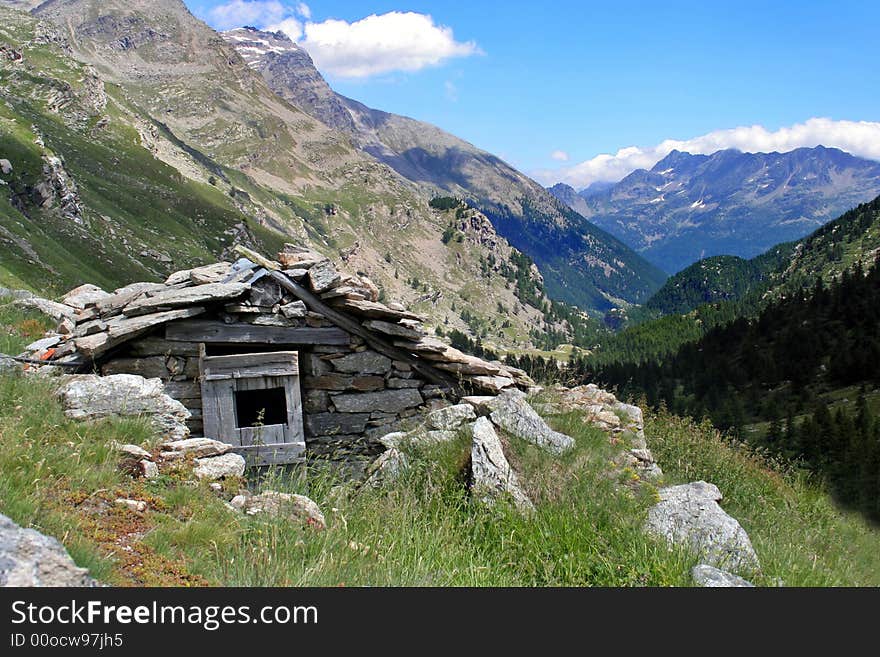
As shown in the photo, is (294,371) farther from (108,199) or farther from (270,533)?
→ (108,199)

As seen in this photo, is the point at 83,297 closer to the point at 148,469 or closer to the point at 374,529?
the point at 148,469

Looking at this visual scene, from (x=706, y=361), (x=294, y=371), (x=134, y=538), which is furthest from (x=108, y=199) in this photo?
(x=706, y=361)

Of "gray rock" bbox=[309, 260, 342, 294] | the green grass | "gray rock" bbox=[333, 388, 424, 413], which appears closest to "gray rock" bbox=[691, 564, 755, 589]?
the green grass

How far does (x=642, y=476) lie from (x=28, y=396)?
7798mm

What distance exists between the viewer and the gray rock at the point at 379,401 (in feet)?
36.1

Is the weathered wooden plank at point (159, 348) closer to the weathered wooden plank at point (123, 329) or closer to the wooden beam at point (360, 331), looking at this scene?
the weathered wooden plank at point (123, 329)

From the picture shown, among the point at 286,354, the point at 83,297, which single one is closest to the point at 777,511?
the point at 286,354

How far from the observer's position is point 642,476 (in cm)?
752

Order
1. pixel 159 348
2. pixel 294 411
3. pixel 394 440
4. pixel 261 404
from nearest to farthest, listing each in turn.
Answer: pixel 394 440 < pixel 159 348 < pixel 294 411 < pixel 261 404

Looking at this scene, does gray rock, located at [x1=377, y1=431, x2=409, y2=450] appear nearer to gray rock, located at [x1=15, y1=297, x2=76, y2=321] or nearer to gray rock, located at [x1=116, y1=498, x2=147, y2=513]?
gray rock, located at [x1=116, y1=498, x2=147, y2=513]

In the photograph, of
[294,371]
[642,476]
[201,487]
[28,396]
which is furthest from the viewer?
[294,371]

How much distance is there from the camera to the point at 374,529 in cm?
486

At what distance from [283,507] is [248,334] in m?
6.07
